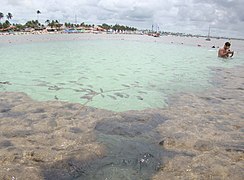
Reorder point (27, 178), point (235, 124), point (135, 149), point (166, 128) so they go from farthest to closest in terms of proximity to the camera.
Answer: point (235, 124) < point (166, 128) < point (135, 149) < point (27, 178)

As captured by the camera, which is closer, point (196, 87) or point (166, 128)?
point (166, 128)

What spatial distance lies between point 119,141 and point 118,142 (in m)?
0.08

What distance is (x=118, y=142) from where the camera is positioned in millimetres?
7699

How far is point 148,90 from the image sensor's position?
50.2 feet

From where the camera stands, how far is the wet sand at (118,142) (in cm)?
609

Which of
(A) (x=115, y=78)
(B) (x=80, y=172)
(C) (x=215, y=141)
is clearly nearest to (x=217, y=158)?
(C) (x=215, y=141)

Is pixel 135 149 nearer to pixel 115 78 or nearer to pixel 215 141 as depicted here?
pixel 215 141

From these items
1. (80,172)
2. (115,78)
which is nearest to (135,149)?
(80,172)

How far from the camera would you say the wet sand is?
6086 millimetres

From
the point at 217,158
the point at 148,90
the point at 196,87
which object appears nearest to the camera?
the point at 217,158

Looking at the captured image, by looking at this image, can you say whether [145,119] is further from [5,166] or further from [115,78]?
[115,78]

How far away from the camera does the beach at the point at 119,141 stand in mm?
6090

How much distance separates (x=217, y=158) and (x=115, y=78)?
42.0ft

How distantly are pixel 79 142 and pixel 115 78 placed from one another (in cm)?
1166
